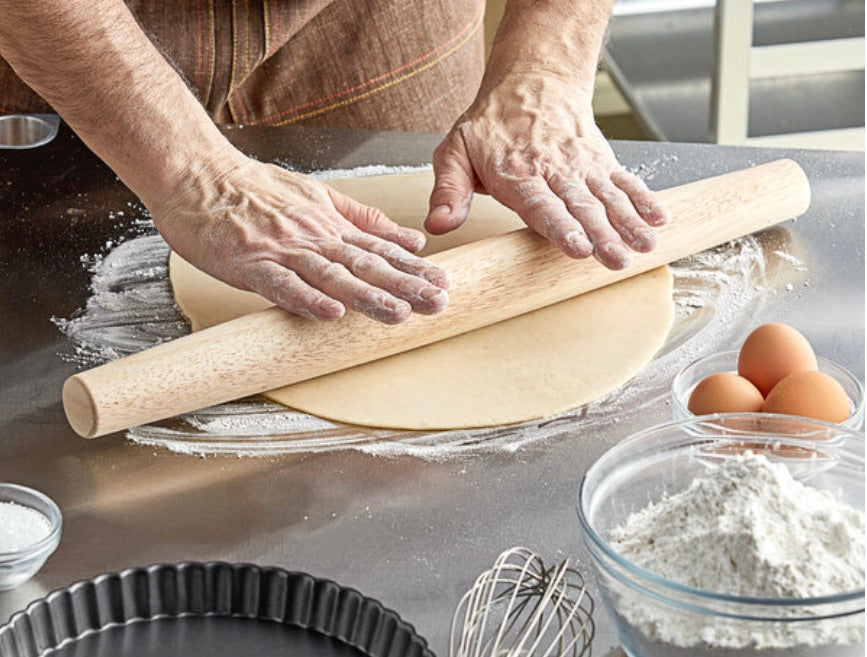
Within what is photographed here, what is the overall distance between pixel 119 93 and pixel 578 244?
1.83 feet

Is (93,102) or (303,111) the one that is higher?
(93,102)

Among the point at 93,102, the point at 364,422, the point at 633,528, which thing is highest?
the point at 93,102

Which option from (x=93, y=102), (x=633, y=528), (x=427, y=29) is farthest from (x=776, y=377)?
(x=427, y=29)

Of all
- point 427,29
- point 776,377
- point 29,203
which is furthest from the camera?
point 427,29

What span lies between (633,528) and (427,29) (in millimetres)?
1205

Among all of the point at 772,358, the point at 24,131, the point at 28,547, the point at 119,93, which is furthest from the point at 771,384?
the point at 24,131

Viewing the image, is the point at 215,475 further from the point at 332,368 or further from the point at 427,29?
the point at 427,29

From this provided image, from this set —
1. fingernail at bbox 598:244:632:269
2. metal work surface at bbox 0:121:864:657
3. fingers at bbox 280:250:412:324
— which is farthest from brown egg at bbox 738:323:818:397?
fingers at bbox 280:250:412:324

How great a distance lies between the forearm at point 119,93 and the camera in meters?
1.40

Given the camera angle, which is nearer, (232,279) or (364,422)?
(364,422)

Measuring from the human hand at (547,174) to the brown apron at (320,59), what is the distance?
11.5 inches

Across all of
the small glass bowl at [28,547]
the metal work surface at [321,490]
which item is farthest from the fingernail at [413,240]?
the small glass bowl at [28,547]

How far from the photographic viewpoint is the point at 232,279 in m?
1.34

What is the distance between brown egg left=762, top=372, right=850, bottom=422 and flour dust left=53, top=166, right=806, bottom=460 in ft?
0.68
